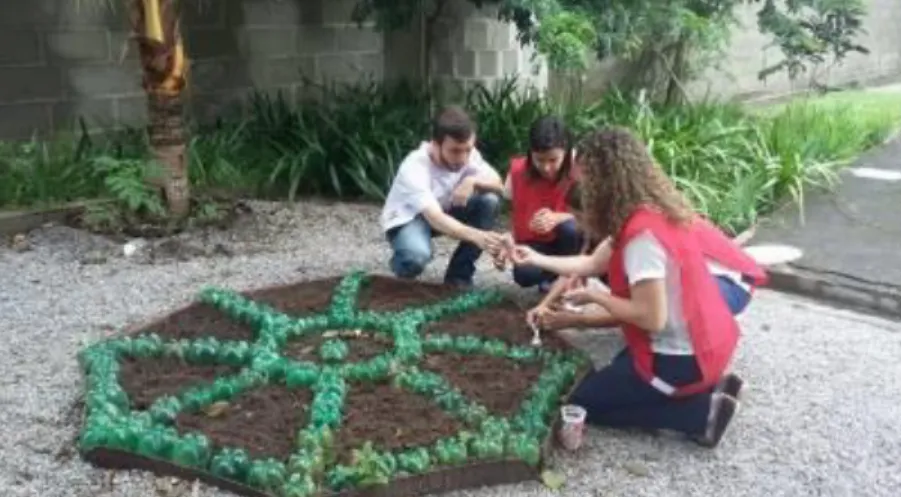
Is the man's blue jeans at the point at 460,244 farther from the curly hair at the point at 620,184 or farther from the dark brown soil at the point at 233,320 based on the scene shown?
the curly hair at the point at 620,184

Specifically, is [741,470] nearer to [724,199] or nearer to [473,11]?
[724,199]

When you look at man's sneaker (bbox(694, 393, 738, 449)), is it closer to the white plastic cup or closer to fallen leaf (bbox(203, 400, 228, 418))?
the white plastic cup

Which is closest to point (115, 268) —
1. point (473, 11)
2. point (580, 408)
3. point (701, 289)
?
point (580, 408)

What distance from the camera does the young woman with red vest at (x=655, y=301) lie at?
3203mm

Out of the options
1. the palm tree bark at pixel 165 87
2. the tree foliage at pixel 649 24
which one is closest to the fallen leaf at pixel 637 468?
the tree foliage at pixel 649 24

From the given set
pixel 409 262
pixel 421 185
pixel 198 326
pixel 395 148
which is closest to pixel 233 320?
pixel 198 326

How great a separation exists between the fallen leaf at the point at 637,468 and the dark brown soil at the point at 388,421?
0.55 meters

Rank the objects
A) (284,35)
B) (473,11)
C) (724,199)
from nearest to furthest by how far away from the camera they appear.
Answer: (724,199), (284,35), (473,11)

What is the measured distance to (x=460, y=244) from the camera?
477 cm

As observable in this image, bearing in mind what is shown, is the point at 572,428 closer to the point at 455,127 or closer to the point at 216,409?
the point at 216,409

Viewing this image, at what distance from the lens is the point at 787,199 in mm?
6445

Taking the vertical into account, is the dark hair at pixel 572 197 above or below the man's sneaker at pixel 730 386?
above

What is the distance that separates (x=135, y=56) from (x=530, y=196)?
4.04 m

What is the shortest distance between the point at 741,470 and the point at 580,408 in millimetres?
546
